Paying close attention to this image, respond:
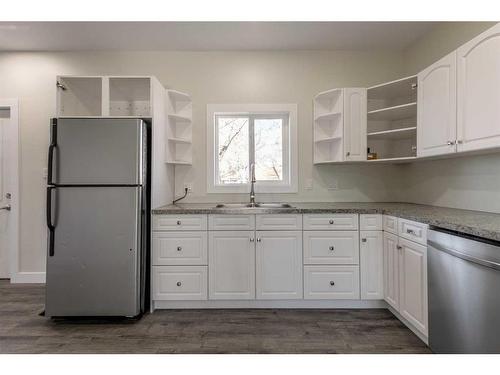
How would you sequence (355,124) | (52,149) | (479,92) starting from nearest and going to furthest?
(479,92) < (52,149) < (355,124)

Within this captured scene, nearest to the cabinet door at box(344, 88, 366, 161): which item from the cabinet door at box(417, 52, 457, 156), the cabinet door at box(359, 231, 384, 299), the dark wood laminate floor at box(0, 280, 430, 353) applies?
the cabinet door at box(417, 52, 457, 156)

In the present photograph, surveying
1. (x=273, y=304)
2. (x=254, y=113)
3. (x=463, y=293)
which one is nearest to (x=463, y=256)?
(x=463, y=293)

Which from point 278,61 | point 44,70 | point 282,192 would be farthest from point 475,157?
point 44,70

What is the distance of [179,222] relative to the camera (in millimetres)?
2447

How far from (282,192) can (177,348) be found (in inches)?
72.2

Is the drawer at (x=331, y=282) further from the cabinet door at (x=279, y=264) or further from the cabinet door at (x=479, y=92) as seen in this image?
the cabinet door at (x=479, y=92)

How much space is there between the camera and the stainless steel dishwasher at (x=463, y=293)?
1.28m

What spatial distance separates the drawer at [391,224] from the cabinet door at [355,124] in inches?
28.1

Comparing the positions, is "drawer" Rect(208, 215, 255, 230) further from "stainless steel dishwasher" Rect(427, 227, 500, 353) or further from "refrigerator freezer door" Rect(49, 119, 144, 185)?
"stainless steel dishwasher" Rect(427, 227, 500, 353)

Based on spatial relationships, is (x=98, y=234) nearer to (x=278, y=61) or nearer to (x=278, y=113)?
(x=278, y=113)

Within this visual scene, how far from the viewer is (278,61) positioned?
3135 millimetres

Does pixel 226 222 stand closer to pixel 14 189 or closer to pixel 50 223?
pixel 50 223

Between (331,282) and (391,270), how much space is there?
499 mm

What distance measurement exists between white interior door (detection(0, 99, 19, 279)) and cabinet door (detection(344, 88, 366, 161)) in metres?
3.61
